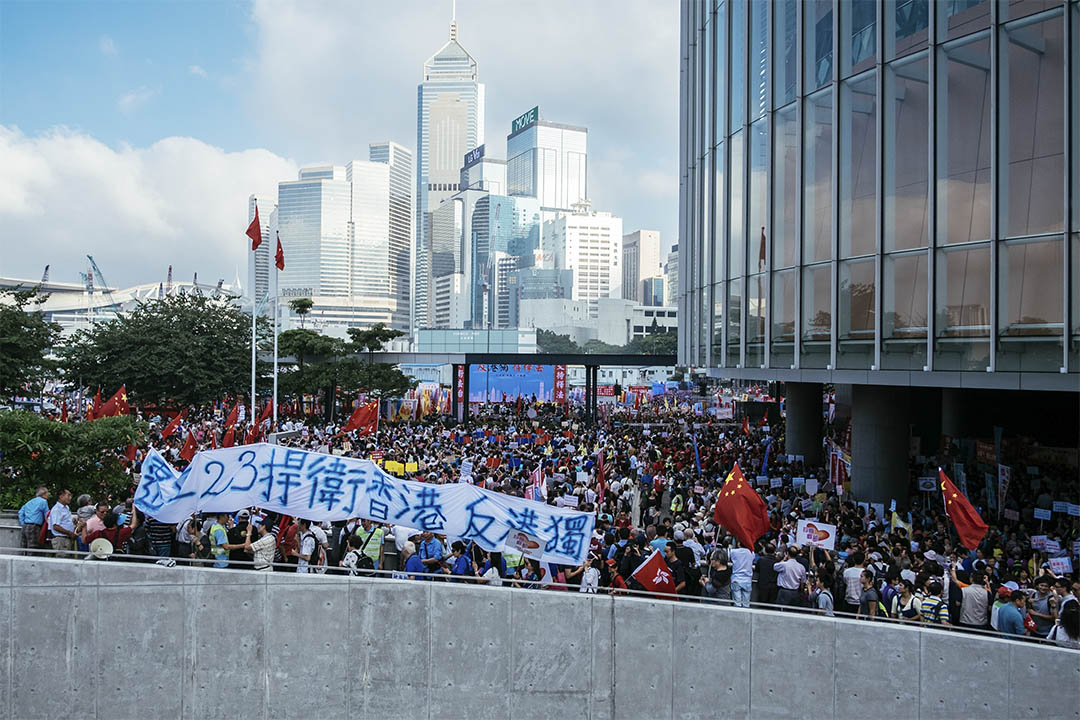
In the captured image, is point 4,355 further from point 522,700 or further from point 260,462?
point 522,700

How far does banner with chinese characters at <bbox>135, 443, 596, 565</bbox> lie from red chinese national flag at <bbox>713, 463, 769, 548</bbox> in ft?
7.94

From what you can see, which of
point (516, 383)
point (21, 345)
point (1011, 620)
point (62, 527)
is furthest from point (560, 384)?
point (1011, 620)

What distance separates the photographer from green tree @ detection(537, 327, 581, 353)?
529 ft

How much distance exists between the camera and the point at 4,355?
27641mm

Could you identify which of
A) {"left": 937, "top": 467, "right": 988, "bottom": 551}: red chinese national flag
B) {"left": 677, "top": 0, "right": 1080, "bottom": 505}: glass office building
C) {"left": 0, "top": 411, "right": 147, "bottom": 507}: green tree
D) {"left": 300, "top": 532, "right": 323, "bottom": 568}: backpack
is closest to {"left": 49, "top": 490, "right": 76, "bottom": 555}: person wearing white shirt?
{"left": 0, "top": 411, "right": 147, "bottom": 507}: green tree

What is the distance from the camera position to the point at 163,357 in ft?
120

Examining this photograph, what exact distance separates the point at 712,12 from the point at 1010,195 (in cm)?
1489

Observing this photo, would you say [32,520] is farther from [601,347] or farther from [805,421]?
[601,347]

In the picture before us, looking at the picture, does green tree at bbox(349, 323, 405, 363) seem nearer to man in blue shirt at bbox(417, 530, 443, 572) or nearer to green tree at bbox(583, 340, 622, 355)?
man in blue shirt at bbox(417, 530, 443, 572)

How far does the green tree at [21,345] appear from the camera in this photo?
27750 mm

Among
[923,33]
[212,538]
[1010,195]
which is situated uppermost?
[923,33]

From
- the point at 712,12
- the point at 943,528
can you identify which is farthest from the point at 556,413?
the point at 943,528

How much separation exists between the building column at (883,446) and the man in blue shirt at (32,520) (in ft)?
56.4

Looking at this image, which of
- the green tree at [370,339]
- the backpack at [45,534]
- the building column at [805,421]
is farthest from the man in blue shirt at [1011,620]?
the green tree at [370,339]
